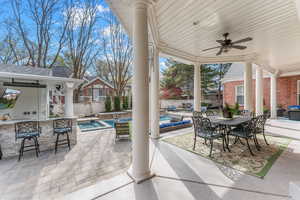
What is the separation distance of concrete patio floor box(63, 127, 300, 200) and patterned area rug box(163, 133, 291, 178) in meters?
0.17

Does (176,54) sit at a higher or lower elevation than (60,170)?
higher

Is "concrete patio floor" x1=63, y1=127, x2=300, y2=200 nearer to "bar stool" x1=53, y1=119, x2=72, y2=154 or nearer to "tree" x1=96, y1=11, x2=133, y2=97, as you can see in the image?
"bar stool" x1=53, y1=119, x2=72, y2=154

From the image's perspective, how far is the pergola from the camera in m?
2.41

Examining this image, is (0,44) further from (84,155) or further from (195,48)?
(195,48)

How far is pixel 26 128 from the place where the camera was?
12.4ft

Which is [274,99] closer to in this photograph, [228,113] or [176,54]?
[228,113]

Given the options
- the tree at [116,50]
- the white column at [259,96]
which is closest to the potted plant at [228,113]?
the white column at [259,96]

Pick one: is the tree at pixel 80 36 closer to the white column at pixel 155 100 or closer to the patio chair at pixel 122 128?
the patio chair at pixel 122 128

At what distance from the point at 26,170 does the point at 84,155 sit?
1.22m

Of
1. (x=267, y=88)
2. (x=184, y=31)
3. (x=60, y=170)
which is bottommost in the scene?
(x=60, y=170)

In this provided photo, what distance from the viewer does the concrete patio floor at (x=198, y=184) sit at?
2.07 m

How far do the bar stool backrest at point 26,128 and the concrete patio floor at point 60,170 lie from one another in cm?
69

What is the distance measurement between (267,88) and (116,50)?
44.5 ft

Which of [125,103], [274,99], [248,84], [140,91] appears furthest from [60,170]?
[274,99]
